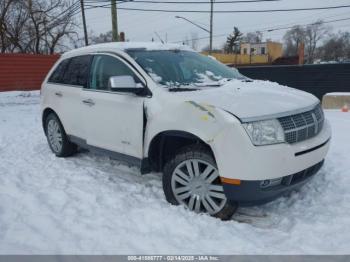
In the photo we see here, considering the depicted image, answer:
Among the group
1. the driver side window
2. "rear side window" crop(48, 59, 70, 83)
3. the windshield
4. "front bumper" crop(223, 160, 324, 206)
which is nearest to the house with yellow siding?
"rear side window" crop(48, 59, 70, 83)

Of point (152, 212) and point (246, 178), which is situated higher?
point (246, 178)

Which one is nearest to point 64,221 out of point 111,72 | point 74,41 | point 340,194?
point 111,72

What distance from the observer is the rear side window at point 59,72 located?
5.59 metres

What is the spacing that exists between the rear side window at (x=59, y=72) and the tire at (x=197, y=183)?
9.41 ft

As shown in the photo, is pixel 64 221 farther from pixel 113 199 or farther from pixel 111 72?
pixel 111 72

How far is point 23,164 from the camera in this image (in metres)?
5.34

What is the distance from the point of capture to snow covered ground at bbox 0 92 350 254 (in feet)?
9.78

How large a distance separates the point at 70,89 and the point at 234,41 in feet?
236

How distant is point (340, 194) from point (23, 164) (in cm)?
447

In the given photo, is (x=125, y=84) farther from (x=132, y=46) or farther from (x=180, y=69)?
(x=132, y=46)

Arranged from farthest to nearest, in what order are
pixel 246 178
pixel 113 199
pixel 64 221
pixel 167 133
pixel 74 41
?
1. pixel 74 41
2. pixel 113 199
3. pixel 167 133
4. pixel 64 221
5. pixel 246 178

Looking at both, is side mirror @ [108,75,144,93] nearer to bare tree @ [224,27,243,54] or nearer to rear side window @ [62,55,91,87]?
rear side window @ [62,55,91,87]

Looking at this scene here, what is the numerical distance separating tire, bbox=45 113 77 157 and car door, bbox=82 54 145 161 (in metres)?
0.94

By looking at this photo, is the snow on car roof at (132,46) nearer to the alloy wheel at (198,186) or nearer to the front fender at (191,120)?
the front fender at (191,120)
